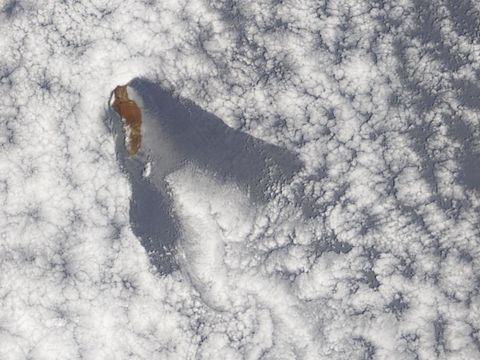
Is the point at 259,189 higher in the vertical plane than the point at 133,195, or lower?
higher

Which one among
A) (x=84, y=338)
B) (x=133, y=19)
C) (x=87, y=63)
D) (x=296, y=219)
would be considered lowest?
(x=84, y=338)

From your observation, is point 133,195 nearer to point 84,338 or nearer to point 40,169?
point 40,169

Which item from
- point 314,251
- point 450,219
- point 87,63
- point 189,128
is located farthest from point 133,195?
point 450,219
